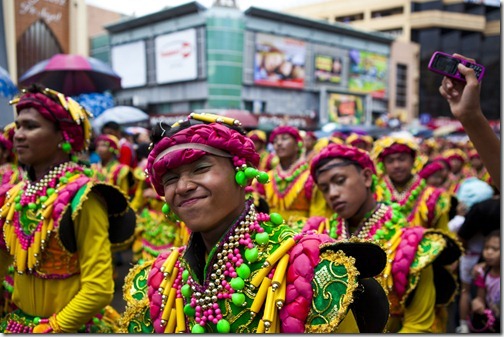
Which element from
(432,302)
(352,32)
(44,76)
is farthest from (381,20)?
(432,302)

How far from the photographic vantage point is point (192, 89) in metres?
33.5

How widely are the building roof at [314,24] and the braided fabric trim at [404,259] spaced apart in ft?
102

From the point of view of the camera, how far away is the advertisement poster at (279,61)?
3369 cm

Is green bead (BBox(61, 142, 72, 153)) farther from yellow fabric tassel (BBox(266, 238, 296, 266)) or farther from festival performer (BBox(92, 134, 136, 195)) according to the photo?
festival performer (BBox(92, 134, 136, 195))

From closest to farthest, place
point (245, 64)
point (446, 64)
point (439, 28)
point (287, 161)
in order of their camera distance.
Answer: point (446, 64) < point (287, 161) < point (245, 64) < point (439, 28)

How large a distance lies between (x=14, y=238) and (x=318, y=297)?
1.85 metres

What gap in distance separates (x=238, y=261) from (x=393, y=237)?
4.57ft

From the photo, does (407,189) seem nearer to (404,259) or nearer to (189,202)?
(404,259)

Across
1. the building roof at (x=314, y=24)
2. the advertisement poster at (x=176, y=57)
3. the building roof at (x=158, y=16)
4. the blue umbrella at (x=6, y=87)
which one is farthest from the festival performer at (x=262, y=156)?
the building roof at (x=314, y=24)

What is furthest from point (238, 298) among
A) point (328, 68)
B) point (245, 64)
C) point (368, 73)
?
point (368, 73)

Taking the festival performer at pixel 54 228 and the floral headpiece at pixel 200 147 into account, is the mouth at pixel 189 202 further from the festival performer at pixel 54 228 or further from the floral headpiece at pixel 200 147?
the festival performer at pixel 54 228

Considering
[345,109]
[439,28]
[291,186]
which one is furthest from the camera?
[439,28]

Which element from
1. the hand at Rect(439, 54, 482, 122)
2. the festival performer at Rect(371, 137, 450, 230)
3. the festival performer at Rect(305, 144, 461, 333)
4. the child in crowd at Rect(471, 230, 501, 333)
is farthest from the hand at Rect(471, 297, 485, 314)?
the hand at Rect(439, 54, 482, 122)

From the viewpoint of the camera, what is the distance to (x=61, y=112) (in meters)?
2.84
